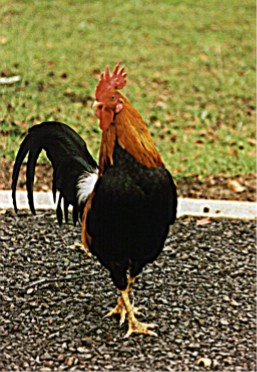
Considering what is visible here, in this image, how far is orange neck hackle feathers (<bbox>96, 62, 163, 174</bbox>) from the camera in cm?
340

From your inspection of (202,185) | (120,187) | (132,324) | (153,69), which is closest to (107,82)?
(120,187)

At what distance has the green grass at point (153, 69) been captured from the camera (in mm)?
6652

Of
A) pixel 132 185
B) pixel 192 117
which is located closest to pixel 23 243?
pixel 132 185

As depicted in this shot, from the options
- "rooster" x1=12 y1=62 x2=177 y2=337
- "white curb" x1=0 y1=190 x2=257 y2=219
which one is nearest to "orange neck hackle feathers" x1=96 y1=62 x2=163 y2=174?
"rooster" x1=12 y1=62 x2=177 y2=337

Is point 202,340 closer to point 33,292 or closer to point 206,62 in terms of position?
point 33,292

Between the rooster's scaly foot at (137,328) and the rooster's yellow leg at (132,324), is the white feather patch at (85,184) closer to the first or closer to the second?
the rooster's yellow leg at (132,324)

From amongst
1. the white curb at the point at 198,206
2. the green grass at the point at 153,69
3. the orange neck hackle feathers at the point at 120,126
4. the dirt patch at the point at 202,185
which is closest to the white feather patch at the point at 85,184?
the orange neck hackle feathers at the point at 120,126

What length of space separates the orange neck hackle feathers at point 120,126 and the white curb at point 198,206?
1.61 metres

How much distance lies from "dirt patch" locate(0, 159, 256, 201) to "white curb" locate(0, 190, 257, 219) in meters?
0.30

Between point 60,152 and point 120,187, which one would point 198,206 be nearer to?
point 60,152

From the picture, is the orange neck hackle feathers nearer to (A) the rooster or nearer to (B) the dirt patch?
(A) the rooster

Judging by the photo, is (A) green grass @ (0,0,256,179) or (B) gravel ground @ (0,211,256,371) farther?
(A) green grass @ (0,0,256,179)

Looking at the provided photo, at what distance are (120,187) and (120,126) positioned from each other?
11.5 inches

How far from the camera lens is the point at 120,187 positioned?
3506 mm
